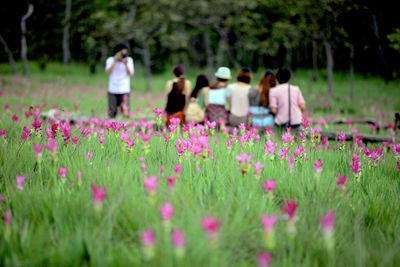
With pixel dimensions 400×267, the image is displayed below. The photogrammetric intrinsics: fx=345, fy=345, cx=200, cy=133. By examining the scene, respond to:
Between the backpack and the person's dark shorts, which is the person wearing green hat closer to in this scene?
the backpack

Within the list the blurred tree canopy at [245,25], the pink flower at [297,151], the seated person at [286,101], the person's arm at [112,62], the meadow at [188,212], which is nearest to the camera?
the meadow at [188,212]

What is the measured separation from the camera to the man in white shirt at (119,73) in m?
8.12

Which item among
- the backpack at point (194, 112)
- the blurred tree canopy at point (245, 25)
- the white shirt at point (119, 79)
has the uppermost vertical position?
the blurred tree canopy at point (245, 25)

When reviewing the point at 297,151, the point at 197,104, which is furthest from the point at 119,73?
the point at 297,151

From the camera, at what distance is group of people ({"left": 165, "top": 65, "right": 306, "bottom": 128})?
262 inches

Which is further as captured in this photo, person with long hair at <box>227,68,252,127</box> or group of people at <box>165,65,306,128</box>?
person with long hair at <box>227,68,252,127</box>

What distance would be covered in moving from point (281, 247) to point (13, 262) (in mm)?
1449

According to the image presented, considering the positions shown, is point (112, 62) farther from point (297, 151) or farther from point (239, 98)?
point (297, 151)

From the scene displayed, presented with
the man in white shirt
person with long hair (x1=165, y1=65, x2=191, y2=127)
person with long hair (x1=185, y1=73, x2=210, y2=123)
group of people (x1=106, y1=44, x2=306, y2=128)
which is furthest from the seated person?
the man in white shirt

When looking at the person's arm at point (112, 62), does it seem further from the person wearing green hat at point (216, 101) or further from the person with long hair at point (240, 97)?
the person with long hair at point (240, 97)

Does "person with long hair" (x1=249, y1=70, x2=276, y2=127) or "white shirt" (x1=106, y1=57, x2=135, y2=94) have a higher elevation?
"white shirt" (x1=106, y1=57, x2=135, y2=94)

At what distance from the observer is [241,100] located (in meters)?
7.25

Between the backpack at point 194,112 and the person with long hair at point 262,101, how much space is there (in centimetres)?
111

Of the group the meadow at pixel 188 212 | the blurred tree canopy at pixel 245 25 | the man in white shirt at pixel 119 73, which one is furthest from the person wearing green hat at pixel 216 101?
the blurred tree canopy at pixel 245 25
